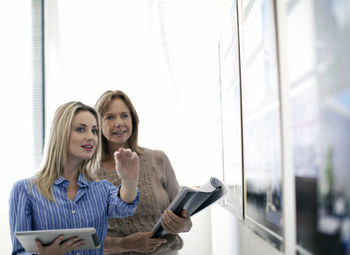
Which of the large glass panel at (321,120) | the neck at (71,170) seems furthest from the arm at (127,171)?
the large glass panel at (321,120)

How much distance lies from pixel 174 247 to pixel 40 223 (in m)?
0.68

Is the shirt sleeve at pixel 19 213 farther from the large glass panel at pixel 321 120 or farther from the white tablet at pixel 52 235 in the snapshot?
the large glass panel at pixel 321 120

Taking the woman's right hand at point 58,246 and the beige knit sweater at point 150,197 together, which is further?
the beige knit sweater at point 150,197

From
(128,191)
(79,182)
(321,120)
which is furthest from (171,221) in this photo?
(321,120)

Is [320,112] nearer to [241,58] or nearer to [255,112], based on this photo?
[255,112]

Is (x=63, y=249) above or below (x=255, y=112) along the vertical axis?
below

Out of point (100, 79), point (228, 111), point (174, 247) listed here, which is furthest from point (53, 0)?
point (174, 247)

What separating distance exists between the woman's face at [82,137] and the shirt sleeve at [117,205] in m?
0.20

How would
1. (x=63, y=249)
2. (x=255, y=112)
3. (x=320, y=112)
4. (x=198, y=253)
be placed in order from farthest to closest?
(x=198, y=253) < (x=63, y=249) < (x=255, y=112) < (x=320, y=112)

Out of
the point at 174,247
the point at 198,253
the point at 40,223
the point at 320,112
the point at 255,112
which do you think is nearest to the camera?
the point at 320,112

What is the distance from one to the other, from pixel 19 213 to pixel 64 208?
0.18 metres

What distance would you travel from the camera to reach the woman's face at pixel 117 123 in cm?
201

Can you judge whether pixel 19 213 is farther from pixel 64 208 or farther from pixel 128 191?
pixel 128 191

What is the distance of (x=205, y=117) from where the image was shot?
11.8 ft
